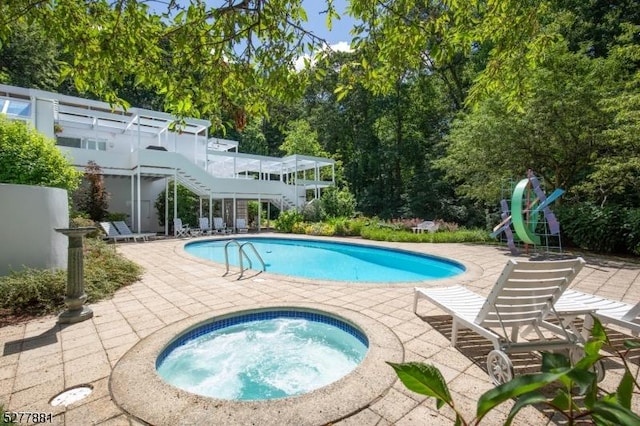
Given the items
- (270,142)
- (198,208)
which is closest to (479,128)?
(198,208)

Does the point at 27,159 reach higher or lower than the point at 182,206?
higher

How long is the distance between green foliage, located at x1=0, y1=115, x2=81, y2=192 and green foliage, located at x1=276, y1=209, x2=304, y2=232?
11.1 meters

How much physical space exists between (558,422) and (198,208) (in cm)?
1926

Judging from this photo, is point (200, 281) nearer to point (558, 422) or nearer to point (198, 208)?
point (558, 422)

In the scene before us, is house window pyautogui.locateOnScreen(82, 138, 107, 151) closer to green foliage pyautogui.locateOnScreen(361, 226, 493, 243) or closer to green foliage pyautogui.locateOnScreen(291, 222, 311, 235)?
green foliage pyautogui.locateOnScreen(291, 222, 311, 235)

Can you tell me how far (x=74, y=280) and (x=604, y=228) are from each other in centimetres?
1331

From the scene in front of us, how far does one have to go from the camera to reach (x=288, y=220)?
17703 millimetres

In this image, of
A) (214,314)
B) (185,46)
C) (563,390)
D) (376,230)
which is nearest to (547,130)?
(376,230)

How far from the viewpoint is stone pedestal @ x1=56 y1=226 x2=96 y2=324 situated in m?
4.22

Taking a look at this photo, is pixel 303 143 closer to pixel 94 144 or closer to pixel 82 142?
pixel 94 144

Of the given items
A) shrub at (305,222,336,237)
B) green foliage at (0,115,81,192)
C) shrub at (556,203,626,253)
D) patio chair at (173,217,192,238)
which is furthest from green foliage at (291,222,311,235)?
green foliage at (0,115,81,192)

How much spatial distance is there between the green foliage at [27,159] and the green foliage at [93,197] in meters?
8.23

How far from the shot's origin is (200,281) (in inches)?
254

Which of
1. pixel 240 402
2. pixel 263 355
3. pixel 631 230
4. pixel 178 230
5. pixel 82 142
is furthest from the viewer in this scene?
pixel 82 142
